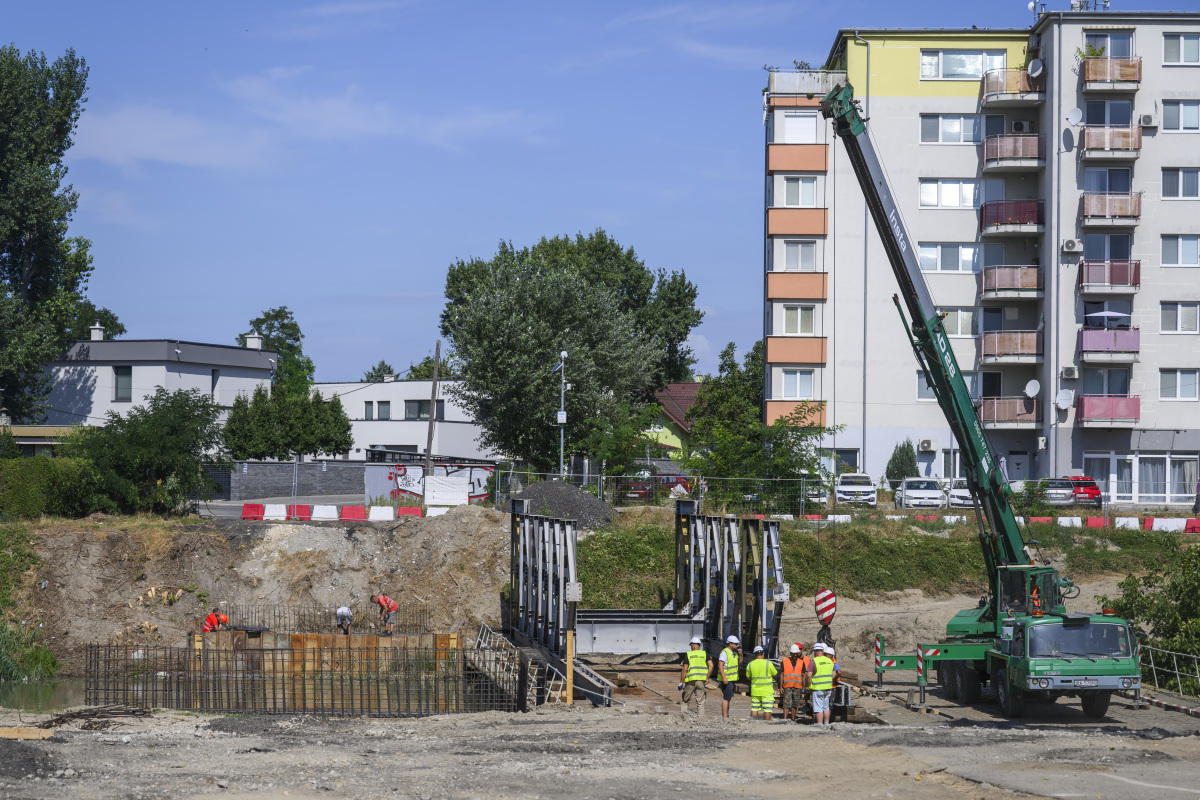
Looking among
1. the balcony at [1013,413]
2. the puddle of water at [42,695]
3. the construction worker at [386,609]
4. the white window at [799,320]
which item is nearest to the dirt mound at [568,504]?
the construction worker at [386,609]

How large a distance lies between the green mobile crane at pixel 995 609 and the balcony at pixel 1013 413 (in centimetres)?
2874

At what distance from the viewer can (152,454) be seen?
3578 cm

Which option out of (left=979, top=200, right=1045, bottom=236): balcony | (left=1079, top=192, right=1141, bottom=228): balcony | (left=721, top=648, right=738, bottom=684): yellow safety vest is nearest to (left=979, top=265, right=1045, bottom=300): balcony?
(left=979, top=200, right=1045, bottom=236): balcony

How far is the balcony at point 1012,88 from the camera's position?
47812mm

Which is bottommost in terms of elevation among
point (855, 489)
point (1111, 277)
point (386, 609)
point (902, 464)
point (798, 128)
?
point (386, 609)

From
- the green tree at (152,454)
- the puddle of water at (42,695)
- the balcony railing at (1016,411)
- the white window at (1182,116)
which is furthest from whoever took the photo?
the balcony railing at (1016,411)

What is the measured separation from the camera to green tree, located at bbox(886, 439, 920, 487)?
156 ft

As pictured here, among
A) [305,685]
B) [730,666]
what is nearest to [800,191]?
[305,685]

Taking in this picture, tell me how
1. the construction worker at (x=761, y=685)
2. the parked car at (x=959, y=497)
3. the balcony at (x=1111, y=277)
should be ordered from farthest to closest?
the balcony at (x=1111, y=277)
the parked car at (x=959, y=497)
the construction worker at (x=761, y=685)

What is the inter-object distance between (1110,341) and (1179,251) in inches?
193

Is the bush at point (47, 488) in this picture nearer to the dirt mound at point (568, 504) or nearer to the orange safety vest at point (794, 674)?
the dirt mound at point (568, 504)

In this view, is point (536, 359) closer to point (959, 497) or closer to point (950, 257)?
point (950, 257)

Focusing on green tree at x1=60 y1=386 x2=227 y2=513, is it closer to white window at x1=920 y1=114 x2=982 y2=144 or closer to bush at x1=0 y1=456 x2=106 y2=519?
bush at x1=0 y1=456 x2=106 y2=519

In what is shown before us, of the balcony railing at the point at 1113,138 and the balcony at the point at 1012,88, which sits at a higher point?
the balcony at the point at 1012,88
